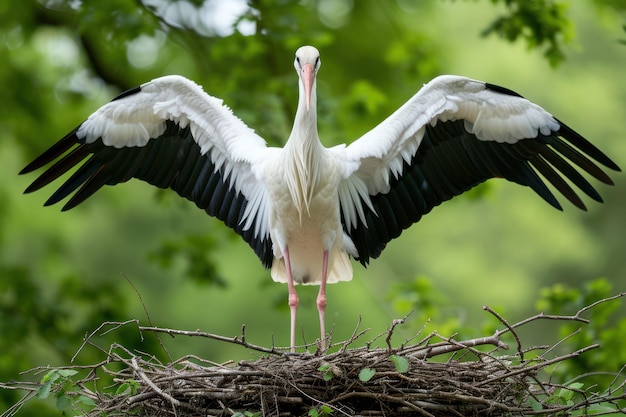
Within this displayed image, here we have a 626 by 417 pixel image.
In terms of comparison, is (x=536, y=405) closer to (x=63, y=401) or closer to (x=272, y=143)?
(x=63, y=401)

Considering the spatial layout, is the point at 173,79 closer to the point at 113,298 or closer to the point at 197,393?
the point at 197,393

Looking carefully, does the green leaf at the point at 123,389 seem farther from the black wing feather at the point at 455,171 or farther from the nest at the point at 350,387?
the black wing feather at the point at 455,171

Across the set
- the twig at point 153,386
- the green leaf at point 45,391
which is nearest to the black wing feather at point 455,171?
the twig at point 153,386

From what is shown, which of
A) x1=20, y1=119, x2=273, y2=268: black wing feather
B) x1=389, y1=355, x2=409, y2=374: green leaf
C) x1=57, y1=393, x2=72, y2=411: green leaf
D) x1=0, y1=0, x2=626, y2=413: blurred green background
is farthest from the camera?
x1=0, y1=0, x2=626, y2=413: blurred green background

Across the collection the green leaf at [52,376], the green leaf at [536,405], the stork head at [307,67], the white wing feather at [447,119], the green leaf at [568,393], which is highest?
the stork head at [307,67]

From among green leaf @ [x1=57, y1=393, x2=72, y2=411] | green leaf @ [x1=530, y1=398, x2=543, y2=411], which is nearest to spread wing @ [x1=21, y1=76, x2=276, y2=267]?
green leaf @ [x1=57, y1=393, x2=72, y2=411]

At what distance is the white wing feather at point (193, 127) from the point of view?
7.03m

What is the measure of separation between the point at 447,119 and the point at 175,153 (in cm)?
202

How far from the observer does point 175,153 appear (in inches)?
291

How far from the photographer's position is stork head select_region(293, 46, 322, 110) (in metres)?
6.57

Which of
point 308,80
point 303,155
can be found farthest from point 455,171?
point 308,80

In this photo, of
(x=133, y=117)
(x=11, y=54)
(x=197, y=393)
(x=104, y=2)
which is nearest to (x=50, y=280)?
(x=11, y=54)

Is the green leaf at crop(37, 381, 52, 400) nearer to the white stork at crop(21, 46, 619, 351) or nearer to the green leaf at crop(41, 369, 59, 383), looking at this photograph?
the green leaf at crop(41, 369, 59, 383)

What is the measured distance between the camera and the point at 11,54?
12789 mm
